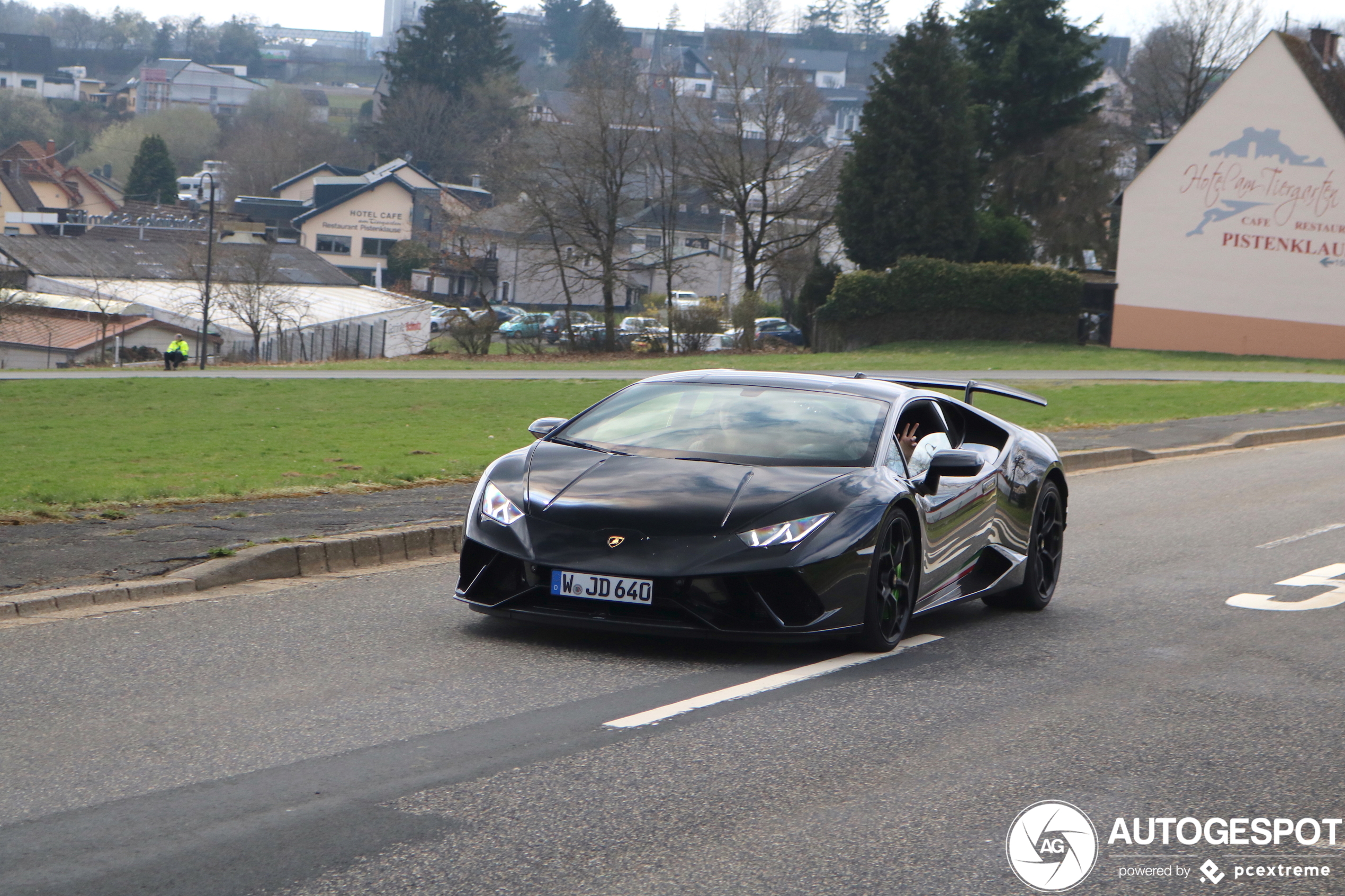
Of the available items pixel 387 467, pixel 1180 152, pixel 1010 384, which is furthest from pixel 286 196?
pixel 387 467

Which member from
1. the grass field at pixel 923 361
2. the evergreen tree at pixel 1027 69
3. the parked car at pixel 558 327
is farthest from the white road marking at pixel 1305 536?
the evergreen tree at pixel 1027 69

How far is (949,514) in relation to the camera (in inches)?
313

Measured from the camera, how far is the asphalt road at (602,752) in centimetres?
414

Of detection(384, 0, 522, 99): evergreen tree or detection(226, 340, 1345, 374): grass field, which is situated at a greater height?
detection(384, 0, 522, 99): evergreen tree

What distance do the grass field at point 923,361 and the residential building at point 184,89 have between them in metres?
145

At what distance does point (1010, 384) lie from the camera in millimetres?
32844

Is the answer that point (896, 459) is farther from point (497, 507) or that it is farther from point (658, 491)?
point (497, 507)

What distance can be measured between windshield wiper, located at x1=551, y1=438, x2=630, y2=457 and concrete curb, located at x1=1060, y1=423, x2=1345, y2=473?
1142 centimetres

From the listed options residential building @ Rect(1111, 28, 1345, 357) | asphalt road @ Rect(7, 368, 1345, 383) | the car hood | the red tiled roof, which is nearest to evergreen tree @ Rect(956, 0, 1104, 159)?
residential building @ Rect(1111, 28, 1345, 357)

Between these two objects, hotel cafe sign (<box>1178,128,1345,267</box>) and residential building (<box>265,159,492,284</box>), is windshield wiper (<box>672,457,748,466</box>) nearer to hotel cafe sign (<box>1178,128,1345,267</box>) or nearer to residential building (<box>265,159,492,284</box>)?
hotel cafe sign (<box>1178,128,1345,267</box>)

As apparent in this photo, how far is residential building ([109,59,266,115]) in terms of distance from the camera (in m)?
183

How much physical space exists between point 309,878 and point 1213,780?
320cm

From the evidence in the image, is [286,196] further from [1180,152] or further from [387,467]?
[387,467]

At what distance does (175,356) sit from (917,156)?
2696 centimetres
